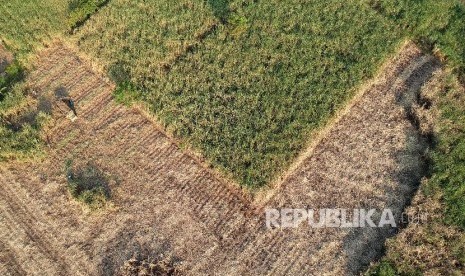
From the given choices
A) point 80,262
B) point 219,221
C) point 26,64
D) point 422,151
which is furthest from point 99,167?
point 422,151

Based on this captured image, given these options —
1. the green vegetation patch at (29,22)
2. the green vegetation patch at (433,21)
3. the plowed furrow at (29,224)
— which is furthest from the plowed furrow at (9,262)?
the green vegetation patch at (433,21)

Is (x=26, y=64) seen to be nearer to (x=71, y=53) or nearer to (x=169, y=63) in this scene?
(x=71, y=53)

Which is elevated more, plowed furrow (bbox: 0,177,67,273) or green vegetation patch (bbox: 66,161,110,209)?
green vegetation patch (bbox: 66,161,110,209)

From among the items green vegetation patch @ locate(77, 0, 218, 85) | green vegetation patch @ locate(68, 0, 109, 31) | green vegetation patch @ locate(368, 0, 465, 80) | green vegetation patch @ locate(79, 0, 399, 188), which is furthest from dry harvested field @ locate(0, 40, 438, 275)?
green vegetation patch @ locate(68, 0, 109, 31)

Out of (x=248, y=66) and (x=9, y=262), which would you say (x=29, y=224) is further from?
(x=248, y=66)

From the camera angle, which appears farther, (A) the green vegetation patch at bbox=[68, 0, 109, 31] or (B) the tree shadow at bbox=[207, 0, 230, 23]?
(B) the tree shadow at bbox=[207, 0, 230, 23]

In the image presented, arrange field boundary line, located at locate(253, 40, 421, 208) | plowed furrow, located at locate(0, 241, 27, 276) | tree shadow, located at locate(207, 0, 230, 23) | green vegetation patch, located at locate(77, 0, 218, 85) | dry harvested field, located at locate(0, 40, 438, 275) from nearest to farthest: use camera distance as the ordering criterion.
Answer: plowed furrow, located at locate(0, 241, 27, 276)
dry harvested field, located at locate(0, 40, 438, 275)
field boundary line, located at locate(253, 40, 421, 208)
green vegetation patch, located at locate(77, 0, 218, 85)
tree shadow, located at locate(207, 0, 230, 23)

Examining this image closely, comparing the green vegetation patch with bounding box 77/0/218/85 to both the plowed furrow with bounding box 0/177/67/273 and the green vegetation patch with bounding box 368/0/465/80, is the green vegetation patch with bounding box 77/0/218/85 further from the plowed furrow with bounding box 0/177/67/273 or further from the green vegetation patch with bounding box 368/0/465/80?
the green vegetation patch with bounding box 368/0/465/80

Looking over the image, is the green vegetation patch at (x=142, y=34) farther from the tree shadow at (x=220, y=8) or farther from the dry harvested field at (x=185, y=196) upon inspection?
the dry harvested field at (x=185, y=196)

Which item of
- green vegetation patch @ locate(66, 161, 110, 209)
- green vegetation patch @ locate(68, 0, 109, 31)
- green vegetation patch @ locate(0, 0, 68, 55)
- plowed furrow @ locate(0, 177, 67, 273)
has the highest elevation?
green vegetation patch @ locate(68, 0, 109, 31)
